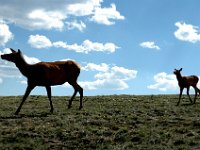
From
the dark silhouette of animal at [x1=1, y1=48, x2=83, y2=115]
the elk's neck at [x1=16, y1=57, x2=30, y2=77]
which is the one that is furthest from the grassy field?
the elk's neck at [x1=16, y1=57, x2=30, y2=77]

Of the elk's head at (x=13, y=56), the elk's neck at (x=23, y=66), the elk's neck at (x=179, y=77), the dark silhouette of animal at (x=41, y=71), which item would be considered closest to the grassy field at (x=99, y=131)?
the dark silhouette of animal at (x=41, y=71)

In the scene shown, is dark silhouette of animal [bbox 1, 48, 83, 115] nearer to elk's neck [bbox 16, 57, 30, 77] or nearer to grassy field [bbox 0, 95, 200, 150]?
elk's neck [bbox 16, 57, 30, 77]

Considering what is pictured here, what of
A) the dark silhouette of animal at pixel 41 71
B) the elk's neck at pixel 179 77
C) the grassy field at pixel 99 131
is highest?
the elk's neck at pixel 179 77

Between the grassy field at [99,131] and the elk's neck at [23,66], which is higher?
the elk's neck at [23,66]

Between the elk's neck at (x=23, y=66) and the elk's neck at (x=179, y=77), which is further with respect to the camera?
the elk's neck at (x=179, y=77)

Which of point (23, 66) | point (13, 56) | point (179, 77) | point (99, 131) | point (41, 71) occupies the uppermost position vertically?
point (13, 56)

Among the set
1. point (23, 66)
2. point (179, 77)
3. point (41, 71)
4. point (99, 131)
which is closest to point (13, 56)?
point (23, 66)

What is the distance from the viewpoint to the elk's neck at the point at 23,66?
887 inches

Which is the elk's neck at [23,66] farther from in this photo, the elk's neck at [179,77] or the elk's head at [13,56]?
the elk's neck at [179,77]

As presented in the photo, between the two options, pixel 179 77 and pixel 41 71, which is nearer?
pixel 41 71

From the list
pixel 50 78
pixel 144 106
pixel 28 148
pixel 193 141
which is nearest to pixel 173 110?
pixel 144 106

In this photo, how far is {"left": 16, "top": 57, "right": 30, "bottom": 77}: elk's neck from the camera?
22.5 metres

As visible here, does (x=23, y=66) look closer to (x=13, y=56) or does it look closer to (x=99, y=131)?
(x=13, y=56)

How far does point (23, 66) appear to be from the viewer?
2256cm
